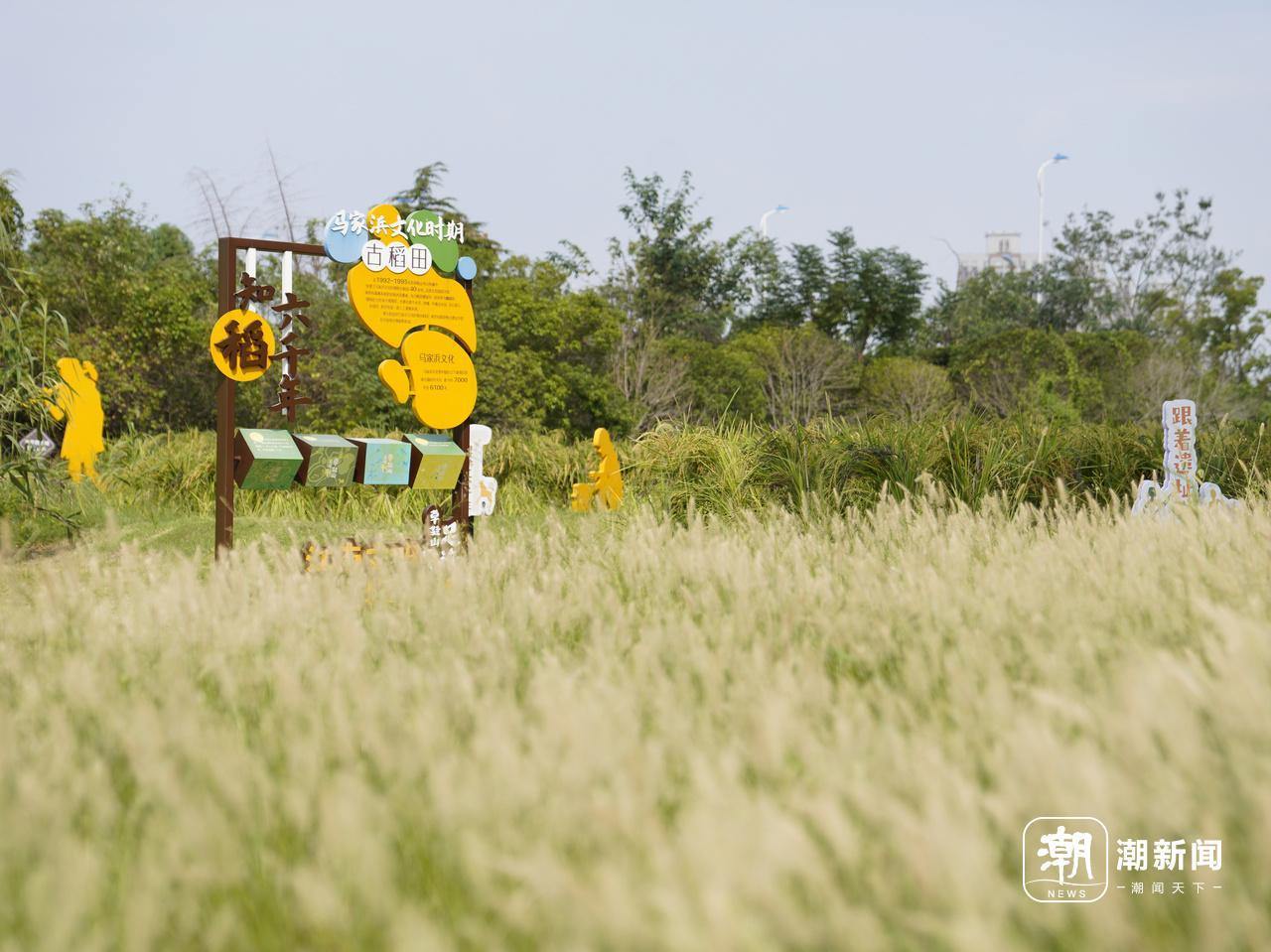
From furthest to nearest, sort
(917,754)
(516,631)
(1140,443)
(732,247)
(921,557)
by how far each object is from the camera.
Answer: (732,247) < (1140,443) < (921,557) < (516,631) < (917,754)

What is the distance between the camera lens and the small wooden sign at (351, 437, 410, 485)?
7.46 m

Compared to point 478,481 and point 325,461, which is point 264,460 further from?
point 478,481

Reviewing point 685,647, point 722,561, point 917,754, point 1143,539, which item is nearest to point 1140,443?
point 1143,539

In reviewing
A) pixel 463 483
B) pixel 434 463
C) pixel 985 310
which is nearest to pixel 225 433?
pixel 434 463

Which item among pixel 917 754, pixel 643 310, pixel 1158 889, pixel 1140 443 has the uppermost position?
pixel 643 310

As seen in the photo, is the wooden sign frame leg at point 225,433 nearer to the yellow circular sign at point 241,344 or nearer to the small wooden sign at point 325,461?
the yellow circular sign at point 241,344

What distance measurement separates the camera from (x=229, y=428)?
7.37m

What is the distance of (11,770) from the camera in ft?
7.37

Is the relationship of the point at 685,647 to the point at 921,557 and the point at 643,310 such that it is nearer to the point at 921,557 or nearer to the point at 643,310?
the point at 921,557

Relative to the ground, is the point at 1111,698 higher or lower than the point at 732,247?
lower

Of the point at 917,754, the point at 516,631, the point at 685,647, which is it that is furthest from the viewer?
the point at 516,631

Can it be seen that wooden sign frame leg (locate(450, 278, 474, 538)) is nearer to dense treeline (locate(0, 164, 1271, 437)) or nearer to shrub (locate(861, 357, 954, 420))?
dense treeline (locate(0, 164, 1271, 437))

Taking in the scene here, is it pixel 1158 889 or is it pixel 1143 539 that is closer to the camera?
pixel 1158 889

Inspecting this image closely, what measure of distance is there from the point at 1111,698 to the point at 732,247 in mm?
36420
